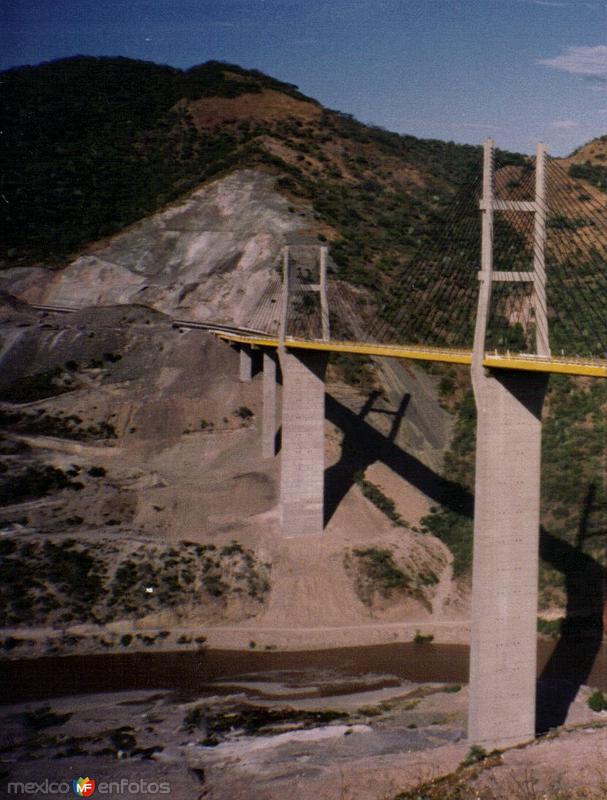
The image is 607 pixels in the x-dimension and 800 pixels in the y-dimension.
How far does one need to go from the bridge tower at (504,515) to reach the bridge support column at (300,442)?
14.1m

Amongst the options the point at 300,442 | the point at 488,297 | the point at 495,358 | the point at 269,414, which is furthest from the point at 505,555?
the point at 269,414

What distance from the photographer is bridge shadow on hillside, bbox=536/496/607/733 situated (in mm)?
23859

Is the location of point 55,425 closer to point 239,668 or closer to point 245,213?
point 239,668

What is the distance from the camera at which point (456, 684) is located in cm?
2519

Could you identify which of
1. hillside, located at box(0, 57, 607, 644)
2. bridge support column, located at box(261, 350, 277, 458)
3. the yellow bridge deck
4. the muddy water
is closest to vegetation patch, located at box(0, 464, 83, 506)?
hillside, located at box(0, 57, 607, 644)

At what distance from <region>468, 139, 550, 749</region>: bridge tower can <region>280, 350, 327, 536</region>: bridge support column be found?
46.4 feet

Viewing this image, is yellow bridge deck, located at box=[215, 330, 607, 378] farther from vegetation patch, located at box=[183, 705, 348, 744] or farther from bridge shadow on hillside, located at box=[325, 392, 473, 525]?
vegetation patch, located at box=[183, 705, 348, 744]

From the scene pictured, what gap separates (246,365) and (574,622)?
18.0 m

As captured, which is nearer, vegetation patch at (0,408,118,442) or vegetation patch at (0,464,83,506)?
vegetation patch at (0,464,83,506)

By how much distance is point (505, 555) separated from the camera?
19.0 m

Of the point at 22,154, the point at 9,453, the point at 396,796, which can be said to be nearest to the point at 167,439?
the point at 9,453

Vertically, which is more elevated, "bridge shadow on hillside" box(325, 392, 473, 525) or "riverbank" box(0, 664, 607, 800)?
"bridge shadow on hillside" box(325, 392, 473, 525)

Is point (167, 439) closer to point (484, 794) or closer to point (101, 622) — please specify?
point (101, 622)

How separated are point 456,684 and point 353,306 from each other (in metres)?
25.5
